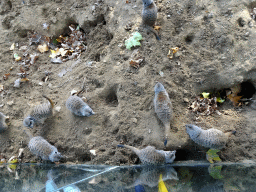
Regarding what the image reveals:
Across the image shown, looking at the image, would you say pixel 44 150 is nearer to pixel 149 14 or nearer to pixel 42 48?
pixel 42 48

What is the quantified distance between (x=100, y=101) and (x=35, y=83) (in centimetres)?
133

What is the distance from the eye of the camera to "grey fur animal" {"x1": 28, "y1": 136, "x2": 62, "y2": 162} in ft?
9.59

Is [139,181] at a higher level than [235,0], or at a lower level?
lower

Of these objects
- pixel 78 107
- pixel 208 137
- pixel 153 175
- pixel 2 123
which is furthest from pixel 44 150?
pixel 208 137

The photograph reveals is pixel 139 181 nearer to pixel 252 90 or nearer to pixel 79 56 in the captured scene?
pixel 252 90

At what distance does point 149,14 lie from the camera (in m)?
3.38

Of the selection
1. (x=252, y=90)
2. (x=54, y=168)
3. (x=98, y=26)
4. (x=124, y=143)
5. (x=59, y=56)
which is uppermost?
(x=98, y=26)

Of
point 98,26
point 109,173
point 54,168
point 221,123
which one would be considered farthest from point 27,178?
point 98,26

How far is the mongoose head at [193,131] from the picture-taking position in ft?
8.79

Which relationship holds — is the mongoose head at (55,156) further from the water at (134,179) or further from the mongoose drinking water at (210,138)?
the mongoose drinking water at (210,138)

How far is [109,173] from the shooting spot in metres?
2.42

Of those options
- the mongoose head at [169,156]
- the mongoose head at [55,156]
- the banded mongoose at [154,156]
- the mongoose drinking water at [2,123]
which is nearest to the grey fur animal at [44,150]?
the mongoose head at [55,156]

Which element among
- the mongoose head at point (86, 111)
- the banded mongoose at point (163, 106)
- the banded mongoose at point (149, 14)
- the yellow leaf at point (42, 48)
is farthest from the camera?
the yellow leaf at point (42, 48)

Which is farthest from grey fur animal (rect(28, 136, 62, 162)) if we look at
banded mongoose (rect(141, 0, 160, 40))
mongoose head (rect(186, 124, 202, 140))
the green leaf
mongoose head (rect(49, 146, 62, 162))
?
banded mongoose (rect(141, 0, 160, 40))
